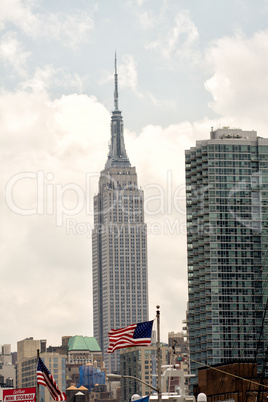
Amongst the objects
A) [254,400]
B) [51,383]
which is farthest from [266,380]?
[51,383]

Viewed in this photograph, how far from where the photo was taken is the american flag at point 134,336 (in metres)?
90.0

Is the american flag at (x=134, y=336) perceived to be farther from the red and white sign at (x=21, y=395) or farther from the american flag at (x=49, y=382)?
the red and white sign at (x=21, y=395)

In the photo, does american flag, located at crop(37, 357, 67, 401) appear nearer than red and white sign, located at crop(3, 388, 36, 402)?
Yes

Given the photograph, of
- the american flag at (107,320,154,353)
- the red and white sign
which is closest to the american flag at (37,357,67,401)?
the american flag at (107,320,154,353)

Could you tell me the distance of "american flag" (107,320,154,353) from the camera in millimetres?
90000

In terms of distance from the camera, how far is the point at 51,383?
100688 millimetres

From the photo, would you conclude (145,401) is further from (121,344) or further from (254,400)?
(254,400)

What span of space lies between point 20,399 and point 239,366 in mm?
85542

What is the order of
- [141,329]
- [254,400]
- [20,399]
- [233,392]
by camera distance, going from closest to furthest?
[141,329], [20,399], [254,400], [233,392]

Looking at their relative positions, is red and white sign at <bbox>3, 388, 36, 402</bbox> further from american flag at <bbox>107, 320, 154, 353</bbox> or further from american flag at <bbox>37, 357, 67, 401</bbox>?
american flag at <bbox>107, 320, 154, 353</bbox>

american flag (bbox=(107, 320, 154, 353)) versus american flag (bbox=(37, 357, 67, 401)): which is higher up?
american flag (bbox=(107, 320, 154, 353))

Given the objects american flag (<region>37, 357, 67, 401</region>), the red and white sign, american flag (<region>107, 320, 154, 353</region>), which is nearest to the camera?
american flag (<region>107, 320, 154, 353</region>)

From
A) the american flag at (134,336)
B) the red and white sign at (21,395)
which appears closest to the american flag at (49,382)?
the american flag at (134,336)

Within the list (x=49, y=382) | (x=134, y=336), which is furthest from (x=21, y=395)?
(x=134, y=336)
